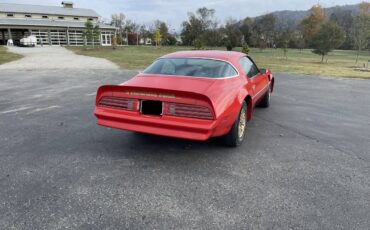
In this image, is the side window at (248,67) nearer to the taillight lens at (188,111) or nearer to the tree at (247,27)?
the taillight lens at (188,111)

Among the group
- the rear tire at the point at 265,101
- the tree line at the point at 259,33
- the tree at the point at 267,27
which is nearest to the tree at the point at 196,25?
the tree line at the point at 259,33

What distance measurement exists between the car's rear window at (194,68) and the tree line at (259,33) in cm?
2872

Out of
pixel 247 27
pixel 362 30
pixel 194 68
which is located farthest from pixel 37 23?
pixel 194 68

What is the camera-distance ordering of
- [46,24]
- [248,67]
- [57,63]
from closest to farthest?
[248,67]
[57,63]
[46,24]

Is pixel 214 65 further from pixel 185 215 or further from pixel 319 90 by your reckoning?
pixel 319 90

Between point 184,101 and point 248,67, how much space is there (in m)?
2.43

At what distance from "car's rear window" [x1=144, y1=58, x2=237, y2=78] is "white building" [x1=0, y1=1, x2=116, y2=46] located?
46021 millimetres

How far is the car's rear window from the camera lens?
4.57m

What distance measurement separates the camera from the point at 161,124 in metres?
3.66

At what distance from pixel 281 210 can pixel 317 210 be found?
1.14 feet

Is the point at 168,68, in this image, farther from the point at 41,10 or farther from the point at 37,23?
the point at 41,10

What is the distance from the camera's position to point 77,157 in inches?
156

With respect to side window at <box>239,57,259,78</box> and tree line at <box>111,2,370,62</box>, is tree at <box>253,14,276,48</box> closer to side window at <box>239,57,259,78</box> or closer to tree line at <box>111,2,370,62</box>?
tree line at <box>111,2,370,62</box>

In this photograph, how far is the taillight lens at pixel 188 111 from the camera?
11.7 feet
